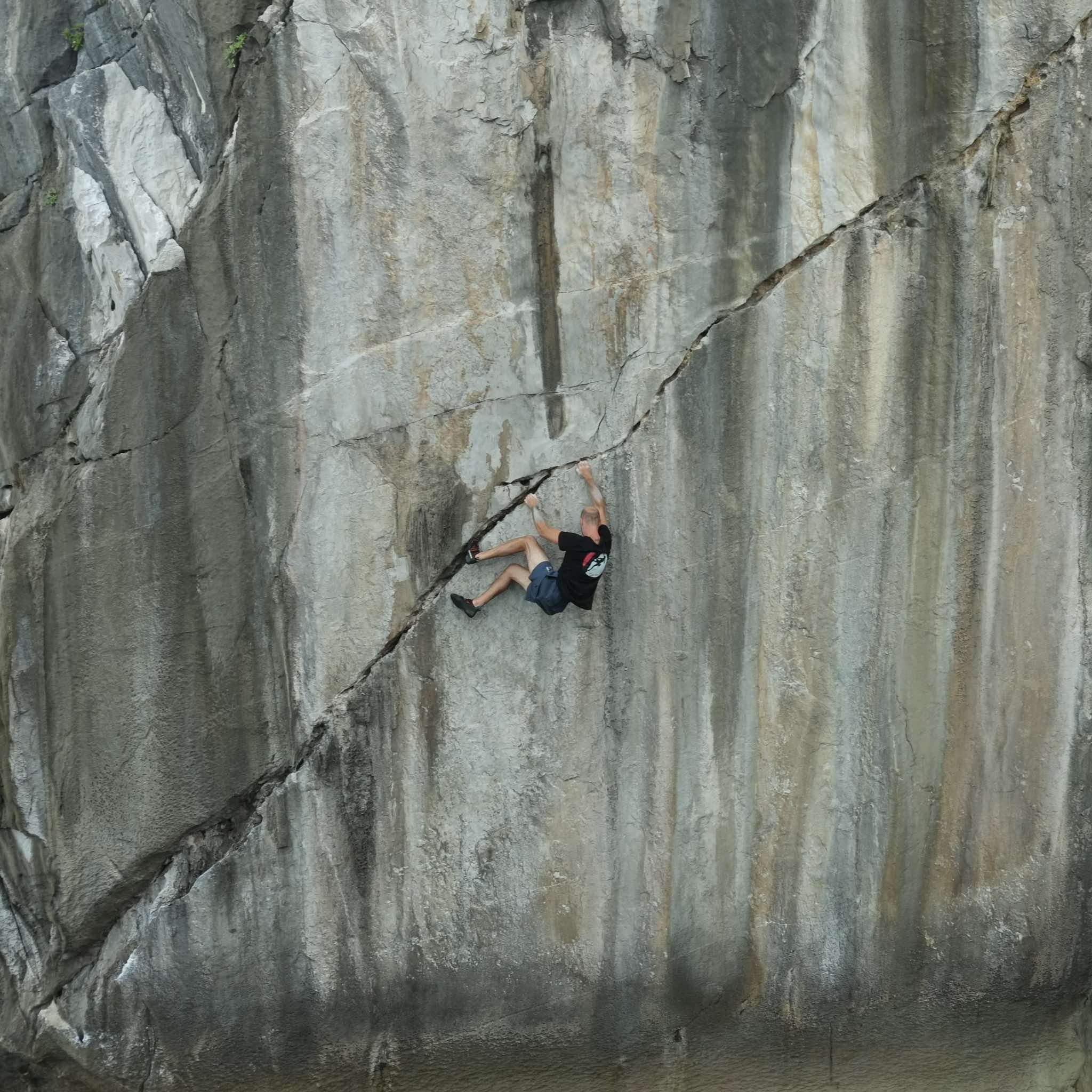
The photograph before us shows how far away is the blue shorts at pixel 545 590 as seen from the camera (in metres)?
5.12

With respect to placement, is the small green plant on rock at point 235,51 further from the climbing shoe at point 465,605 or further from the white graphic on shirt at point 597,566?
the white graphic on shirt at point 597,566

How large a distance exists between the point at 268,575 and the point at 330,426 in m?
0.76

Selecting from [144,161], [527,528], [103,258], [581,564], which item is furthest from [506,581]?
[144,161]

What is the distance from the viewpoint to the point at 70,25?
534cm

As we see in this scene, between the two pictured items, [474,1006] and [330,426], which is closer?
[330,426]

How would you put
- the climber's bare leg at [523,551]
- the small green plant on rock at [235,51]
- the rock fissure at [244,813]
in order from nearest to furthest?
the small green plant on rock at [235,51], the climber's bare leg at [523,551], the rock fissure at [244,813]

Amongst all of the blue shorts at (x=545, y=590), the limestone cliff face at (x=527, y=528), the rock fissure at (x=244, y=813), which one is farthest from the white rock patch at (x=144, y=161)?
the blue shorts at (x=545, y=590)

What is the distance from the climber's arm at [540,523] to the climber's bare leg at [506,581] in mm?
183

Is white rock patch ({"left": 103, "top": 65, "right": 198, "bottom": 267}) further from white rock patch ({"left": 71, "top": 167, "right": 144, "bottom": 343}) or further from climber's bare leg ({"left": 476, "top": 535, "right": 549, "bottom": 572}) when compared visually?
climber's bare leg ({"left": 476, "top": 535, "right": 549, "bottom": 572})

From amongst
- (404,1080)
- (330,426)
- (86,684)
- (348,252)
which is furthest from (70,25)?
(404,1080)

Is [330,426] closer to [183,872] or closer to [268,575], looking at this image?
[268,575]

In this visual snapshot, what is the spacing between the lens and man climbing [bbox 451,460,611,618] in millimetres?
5117

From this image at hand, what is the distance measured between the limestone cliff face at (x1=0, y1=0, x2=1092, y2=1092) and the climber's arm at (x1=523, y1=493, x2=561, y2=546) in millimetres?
63

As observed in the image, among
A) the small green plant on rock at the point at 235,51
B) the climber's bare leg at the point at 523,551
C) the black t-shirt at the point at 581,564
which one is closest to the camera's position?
the small green plant on rock at the point at 235,51
